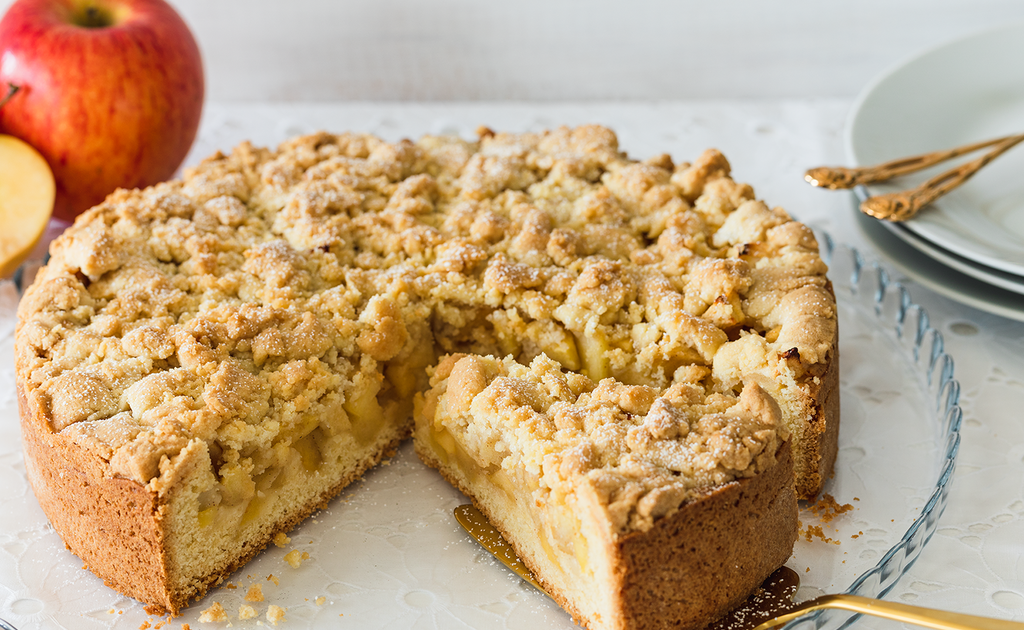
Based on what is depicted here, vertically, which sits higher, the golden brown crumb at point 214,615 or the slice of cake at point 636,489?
the slice of cake at point 636,489

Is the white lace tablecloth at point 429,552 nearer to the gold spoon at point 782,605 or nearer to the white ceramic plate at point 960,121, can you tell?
the gold spoon at point 782,605

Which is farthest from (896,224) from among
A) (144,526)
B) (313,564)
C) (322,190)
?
(144,526)

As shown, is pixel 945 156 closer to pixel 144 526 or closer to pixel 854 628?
pixel 854 628

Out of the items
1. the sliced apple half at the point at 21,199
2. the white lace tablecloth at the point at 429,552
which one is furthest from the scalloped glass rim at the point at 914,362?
the sliced apple half at the point at 21,199

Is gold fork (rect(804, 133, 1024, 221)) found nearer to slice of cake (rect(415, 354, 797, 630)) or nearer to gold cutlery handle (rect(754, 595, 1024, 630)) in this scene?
slice of cake (rect(415, 354, 797, 630))

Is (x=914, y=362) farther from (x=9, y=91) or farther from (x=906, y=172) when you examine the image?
(x=9, y=91)

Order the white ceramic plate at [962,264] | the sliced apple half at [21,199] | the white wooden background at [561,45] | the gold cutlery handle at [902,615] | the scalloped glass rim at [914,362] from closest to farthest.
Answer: the gold cutlery handle at [902,615]
the scalloped glass rim at [914,362]
the white ceramic plate at [962,264]
the sliced apple half at [21,199]
the white wooden background at [561,45]

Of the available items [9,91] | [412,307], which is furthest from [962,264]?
[9,91]
